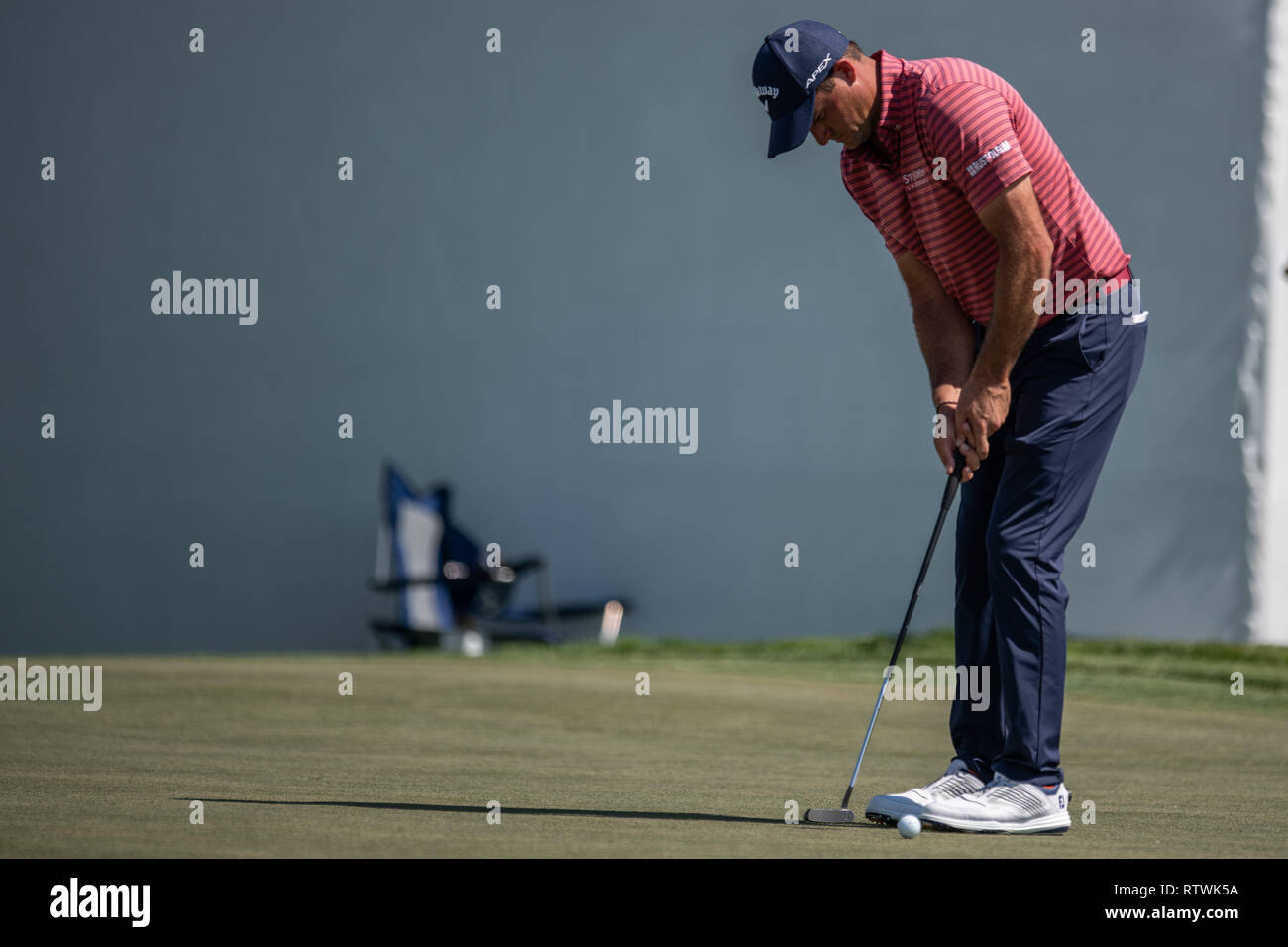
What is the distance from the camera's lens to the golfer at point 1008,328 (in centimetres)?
296

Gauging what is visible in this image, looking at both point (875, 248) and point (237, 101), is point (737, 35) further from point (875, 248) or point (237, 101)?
point (237, 101)

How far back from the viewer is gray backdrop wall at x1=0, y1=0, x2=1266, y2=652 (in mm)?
9750

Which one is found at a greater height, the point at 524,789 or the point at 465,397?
the point at 465,397

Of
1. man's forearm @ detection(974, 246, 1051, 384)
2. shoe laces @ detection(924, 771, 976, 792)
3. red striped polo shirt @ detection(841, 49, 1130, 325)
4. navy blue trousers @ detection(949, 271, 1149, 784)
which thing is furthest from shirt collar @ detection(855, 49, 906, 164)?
shoe laces @ detection(924, 771, 976, 792)

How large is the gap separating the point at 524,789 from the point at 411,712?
193cm

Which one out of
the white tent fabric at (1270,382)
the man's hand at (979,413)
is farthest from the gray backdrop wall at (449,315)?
the man's hand at (979,413)

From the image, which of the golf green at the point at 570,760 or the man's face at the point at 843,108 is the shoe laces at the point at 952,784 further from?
the man's face at the point at 843,108

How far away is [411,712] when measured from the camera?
17.4 feet

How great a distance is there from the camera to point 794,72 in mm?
3014

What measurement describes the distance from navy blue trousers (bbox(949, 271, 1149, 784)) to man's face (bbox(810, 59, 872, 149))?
52 centimetres

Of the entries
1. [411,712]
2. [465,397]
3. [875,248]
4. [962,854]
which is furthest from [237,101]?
[962,854]

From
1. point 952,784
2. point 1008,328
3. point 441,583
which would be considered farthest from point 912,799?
point 441,583

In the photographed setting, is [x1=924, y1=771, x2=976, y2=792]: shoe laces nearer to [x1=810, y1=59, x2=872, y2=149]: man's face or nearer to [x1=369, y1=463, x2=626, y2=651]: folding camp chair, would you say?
[x1=810, y1=59, x2=872, y2=149]: man's face
